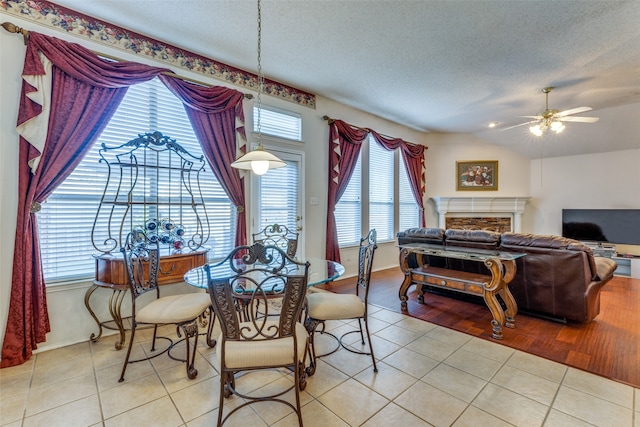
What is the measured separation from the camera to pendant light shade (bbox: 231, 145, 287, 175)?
7.52 feet

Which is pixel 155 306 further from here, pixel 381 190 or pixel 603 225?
pixel 603 225

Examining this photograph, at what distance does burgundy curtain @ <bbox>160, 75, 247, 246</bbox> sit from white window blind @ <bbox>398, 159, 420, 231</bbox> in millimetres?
3567

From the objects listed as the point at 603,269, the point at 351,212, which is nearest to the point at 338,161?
the point at 351,212

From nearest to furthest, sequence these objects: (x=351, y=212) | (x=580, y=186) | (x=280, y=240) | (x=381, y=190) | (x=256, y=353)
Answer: (x=256, y=353) < (x=280, y=240) < (x=351, y=212) < (x=381, y=190) < (x=580, y=186)

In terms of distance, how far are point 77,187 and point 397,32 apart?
10.8 ft

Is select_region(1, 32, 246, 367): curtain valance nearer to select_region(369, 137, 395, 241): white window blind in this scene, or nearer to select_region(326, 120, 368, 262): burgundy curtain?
select_region(326, 120, 368, 262): burgundy curtain

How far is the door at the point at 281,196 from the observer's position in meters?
3.80

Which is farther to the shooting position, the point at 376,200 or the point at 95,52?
the point at 376,200

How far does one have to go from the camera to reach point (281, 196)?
159 inches

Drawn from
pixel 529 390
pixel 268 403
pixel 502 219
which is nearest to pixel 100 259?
pixel 268 403

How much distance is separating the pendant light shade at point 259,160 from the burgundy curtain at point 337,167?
2142mm

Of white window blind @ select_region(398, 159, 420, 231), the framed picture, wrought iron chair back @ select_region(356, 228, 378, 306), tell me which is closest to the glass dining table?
wrought iron chair back @ select_region(356, 228, 378, 306)

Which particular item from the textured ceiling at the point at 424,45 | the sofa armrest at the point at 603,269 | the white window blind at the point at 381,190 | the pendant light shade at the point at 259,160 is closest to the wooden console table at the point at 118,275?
the pendant light shade at the point at 259,160

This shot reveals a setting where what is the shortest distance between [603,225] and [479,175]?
231 centimetres
